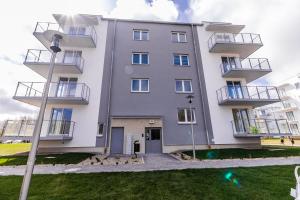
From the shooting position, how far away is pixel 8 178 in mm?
6391

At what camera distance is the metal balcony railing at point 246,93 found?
14.2m

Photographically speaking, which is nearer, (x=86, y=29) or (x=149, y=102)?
(x=149, y=102)

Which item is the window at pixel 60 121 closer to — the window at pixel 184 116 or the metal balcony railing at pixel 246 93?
the window at pixel 184 116

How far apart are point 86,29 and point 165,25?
355 inches

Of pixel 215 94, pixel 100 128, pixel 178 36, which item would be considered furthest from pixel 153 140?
pixel 178 36

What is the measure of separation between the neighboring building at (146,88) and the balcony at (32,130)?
0.29ft

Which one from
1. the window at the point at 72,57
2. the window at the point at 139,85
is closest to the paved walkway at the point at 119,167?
the window at the point at 139,85

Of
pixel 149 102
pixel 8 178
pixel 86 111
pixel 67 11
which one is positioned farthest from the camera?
pixel 149 102

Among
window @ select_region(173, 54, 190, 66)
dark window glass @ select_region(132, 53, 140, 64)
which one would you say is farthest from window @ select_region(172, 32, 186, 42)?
dark window glass @ select_region(132, 53, 140, 64)

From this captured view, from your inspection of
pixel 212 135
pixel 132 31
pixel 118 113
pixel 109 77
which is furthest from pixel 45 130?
pixel 212 135

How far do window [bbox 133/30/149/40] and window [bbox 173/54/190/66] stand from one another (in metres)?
4.08

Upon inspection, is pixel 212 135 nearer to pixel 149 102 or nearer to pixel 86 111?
pixel 149 102

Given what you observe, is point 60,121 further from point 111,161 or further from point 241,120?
point 241,120

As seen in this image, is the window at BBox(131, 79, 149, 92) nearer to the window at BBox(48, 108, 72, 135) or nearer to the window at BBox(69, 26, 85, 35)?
the window at BBox(48, 108, 72, 135)
